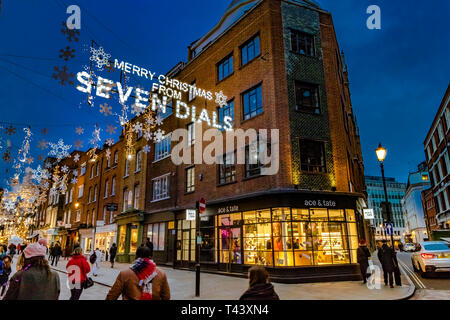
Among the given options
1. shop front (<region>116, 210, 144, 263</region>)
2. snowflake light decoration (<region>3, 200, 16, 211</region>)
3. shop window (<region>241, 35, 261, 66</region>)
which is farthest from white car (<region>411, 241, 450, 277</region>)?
snowflake light decoration (<region>3, 200, 16, 211</region>)

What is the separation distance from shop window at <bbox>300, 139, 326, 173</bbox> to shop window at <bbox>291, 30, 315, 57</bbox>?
5498 mm

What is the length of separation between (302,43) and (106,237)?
1046 inches

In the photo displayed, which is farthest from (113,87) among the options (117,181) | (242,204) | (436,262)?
(117,181)

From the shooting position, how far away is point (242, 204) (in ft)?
53.1

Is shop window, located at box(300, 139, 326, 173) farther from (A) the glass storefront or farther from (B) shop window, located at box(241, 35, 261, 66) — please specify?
(B) shop window, located at box(241, 35, 261, 66)

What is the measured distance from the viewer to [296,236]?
14352 mm

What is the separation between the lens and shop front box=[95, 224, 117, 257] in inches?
1172

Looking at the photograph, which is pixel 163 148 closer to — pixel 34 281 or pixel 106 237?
pixel 106 237

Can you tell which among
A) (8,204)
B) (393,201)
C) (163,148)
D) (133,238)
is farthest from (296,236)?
(393,201)

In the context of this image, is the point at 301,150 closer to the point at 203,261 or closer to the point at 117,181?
the point at 203,261

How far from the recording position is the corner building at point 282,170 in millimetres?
14430

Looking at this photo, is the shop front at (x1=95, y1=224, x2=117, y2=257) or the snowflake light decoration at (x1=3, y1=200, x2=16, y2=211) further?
the snowflake light decoration at (x1=3, y1=200, x2=16, y2=211)

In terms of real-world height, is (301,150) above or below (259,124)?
below

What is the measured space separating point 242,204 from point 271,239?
8.42 ft
